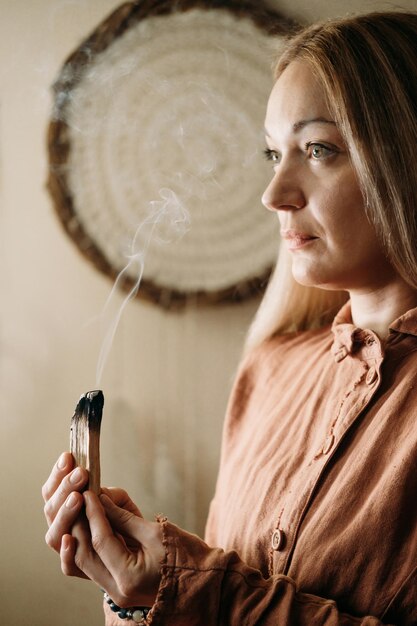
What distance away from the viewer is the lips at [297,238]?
112cm

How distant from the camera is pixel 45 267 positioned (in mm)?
1465

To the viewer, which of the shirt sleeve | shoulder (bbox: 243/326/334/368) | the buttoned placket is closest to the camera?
the shirt sleeve

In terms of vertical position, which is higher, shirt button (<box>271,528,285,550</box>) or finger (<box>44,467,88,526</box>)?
finger (<box>44,467,88,526</box>)

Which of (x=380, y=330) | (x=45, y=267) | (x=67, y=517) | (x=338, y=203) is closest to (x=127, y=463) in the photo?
(x=45, y=267)

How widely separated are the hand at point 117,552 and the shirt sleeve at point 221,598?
0.8 inches

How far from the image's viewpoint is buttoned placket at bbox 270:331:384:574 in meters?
1.03

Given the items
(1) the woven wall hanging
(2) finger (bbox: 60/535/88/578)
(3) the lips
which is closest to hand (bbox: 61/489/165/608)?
(2) finger (bbox: 60/535/88/578)

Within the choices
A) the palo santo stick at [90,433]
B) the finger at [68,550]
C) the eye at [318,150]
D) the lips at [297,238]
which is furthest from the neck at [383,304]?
the finger at [68,550]

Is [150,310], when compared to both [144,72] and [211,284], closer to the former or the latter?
[211,284]

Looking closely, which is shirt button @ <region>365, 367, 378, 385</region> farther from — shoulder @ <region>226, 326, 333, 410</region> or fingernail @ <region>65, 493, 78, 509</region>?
fingernail @ <region>65, 493, 78, 509</region>

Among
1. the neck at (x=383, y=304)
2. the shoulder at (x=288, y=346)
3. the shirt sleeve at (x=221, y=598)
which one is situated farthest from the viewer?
→ the shoulder at (x=288, y=346)

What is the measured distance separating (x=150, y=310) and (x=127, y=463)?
1.19ft

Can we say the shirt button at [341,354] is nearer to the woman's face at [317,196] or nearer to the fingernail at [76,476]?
the woman's face at [317,196]

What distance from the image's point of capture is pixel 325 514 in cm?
100
